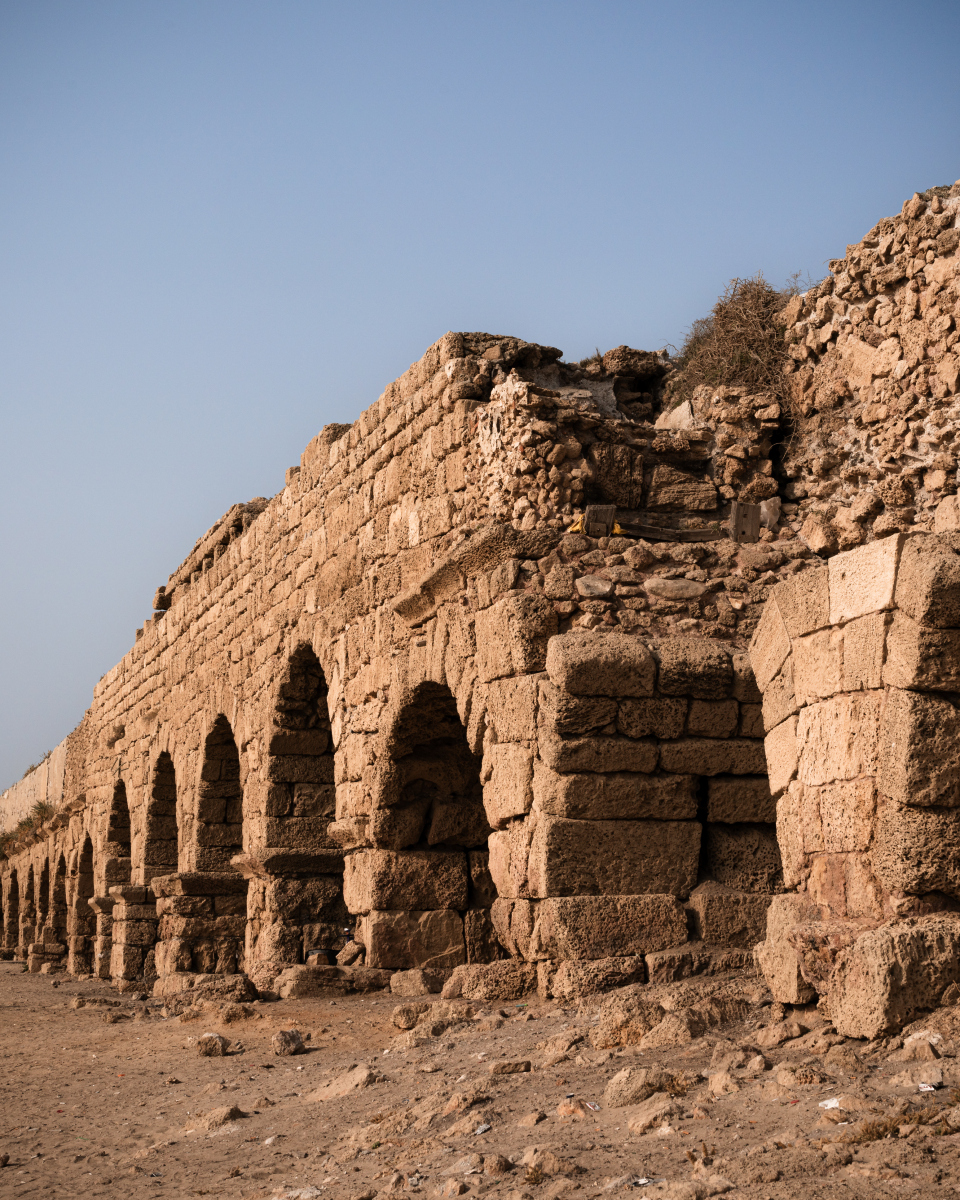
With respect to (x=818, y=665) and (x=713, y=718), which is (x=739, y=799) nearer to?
(x=713, y=718)

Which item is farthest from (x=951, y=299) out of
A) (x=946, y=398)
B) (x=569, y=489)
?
(x=569, y=489)

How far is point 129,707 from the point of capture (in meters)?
17.7

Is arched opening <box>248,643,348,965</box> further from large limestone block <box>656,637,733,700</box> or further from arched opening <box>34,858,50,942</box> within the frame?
arched opening <box>34,858,50,942</box>

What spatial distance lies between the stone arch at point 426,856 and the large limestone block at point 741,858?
210cm

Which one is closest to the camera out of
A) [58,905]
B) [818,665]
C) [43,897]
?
[818,665]

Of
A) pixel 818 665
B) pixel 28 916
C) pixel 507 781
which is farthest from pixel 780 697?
pixel 28 916

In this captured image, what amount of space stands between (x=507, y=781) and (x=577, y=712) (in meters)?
0.61

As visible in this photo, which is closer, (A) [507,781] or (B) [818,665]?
(B) [818,665]

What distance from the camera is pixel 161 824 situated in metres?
14.8

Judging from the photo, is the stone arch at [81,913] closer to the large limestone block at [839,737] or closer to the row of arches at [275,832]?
the row of arches at [275,832]

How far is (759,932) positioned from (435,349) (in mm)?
3921

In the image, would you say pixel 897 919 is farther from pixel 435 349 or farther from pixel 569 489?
pixel 435 349

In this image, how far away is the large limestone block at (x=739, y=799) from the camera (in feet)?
19.1

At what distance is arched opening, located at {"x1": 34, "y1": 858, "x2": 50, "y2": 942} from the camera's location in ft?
79.3
